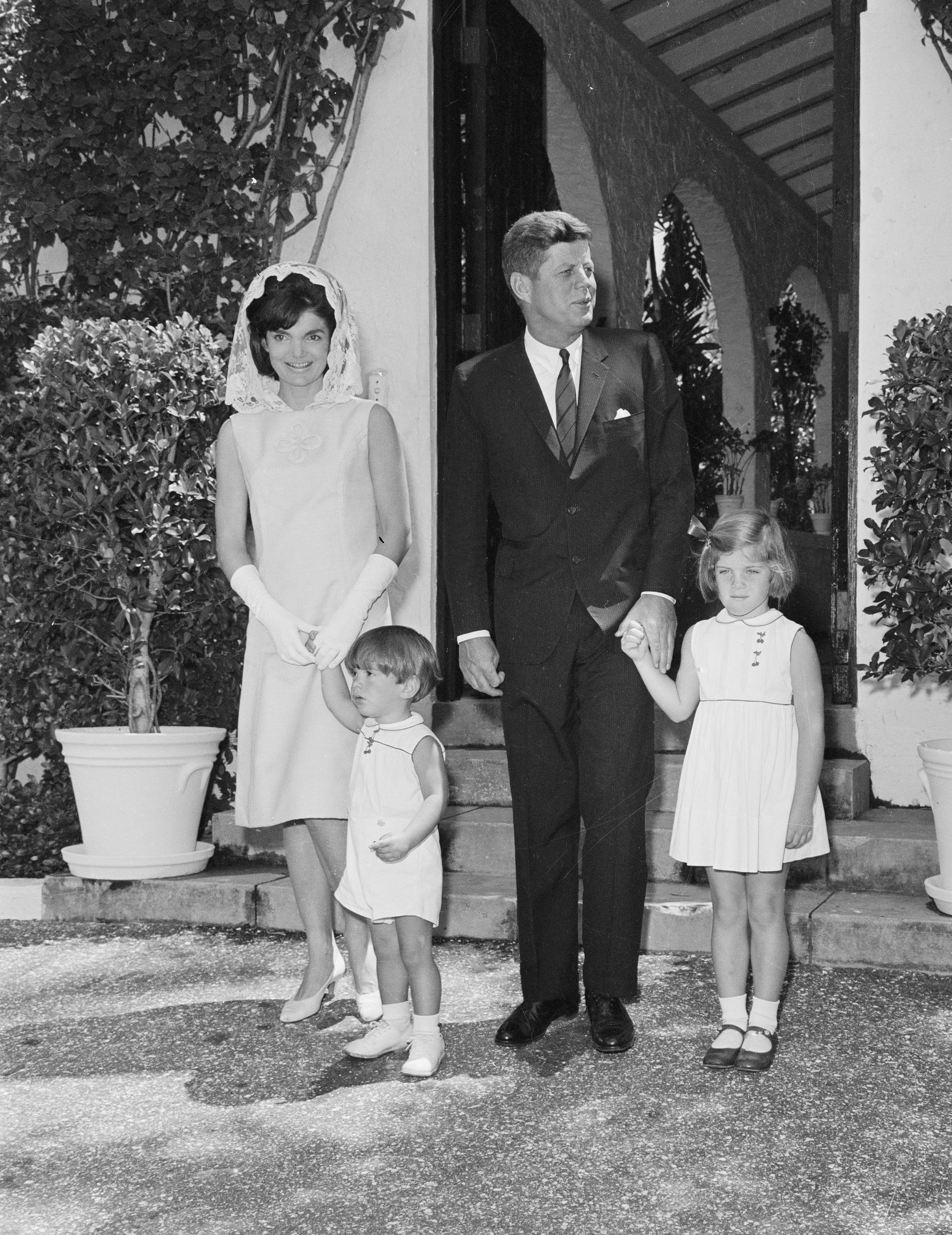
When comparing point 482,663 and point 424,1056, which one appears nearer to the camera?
point 424,1056

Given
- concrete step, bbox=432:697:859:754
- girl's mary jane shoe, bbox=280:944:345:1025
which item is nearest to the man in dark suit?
girl's mary jane shoe, bbox=280:944:345:1025

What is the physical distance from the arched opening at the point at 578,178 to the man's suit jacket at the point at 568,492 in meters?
3.21

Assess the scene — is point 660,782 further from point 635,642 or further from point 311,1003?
point 635,642

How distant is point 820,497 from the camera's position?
6.51m

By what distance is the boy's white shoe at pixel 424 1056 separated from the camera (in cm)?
288

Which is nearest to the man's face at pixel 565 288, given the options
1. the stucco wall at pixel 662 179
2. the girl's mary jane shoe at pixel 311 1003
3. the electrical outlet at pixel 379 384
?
the girl's mary jane shoe at pixel 311 1003

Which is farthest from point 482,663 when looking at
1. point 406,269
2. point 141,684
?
point 406,269

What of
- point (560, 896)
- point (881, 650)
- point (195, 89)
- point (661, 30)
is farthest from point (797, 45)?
point (560, 896)

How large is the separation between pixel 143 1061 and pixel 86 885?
5.19 ft

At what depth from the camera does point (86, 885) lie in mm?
4543

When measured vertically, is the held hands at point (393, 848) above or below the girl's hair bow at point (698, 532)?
below

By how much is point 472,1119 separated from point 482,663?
38.1 inches

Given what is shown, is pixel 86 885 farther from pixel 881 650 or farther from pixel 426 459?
pixel 881 650

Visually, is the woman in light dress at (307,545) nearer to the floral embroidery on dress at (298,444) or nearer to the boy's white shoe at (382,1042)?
the floral embroidery on dress at (298,444)
